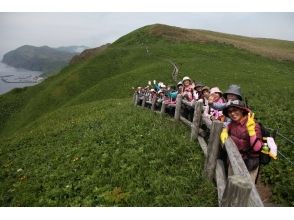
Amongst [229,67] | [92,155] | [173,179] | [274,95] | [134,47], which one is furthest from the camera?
[134,47]

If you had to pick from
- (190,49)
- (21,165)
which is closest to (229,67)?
(190,49)

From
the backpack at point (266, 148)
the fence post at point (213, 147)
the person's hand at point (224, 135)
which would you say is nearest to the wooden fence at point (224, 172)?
the fence post at point (213, 147)

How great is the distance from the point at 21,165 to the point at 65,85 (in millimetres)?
37183

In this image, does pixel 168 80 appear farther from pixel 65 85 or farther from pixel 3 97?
pixel 3 97

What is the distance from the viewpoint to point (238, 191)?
17.5ft

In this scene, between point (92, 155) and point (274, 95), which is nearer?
point (92, 155)

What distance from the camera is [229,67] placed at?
143ft

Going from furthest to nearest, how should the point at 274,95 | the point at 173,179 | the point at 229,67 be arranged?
the point at 229,67 < the point at 274,95 < the point at 173,179

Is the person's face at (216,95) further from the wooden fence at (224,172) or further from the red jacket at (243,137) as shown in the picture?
the red jacket at (243,137)

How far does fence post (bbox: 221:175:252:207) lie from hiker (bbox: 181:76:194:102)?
8965 mm

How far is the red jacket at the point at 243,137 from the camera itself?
7539mm

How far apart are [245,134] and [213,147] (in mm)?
831

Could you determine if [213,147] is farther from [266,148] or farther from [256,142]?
[266,148]
